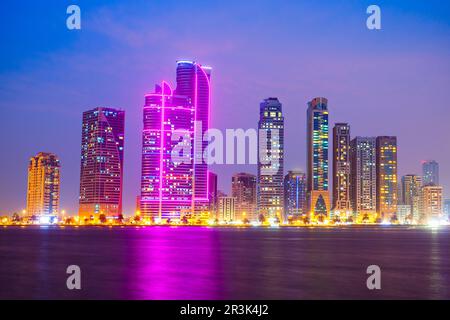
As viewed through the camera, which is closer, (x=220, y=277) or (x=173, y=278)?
(x=173, y=278)

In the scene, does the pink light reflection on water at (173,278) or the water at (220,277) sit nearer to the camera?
the pink light reflection on water at (173,278)

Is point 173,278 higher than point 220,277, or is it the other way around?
point 173,278

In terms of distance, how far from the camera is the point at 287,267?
71.0 meters

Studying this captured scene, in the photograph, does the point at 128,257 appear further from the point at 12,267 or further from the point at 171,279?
the point at 171,279

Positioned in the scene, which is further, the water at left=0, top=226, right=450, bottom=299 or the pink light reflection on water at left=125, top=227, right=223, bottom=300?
the water at left=0, top=226, right=450, bottom=299

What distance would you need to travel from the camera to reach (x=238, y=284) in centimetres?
5434
